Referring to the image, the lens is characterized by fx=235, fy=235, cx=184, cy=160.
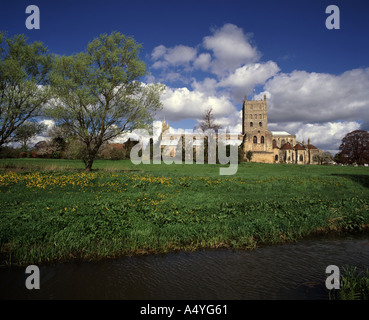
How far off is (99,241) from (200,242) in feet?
11.6

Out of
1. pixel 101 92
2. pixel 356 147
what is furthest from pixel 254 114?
pixel 101 92

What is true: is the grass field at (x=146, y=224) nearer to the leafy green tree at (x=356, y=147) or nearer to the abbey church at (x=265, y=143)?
the leafy green tree at (x=356, y=147)

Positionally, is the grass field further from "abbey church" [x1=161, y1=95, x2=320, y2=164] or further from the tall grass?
"abbey church" [x1=161, y1=95, x2=320, y2=164]

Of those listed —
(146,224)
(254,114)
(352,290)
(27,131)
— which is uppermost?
(254,114)

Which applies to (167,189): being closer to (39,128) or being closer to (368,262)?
(368,262)

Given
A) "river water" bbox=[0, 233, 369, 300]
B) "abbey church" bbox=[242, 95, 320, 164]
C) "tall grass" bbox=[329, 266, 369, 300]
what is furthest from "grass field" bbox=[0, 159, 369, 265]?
"abbey church" bbox=[242, 95, 320, 164]

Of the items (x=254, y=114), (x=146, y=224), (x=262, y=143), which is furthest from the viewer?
(x=254, y=114)

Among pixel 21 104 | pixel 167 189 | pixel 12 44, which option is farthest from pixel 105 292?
pixel 12 44

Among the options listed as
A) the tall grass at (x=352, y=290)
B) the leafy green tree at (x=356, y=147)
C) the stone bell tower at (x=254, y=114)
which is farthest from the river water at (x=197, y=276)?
the stone bell tower at (x=254, y=114)

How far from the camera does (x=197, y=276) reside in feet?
21.1

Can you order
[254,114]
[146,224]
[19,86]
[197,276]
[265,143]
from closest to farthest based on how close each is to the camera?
[197,276], [146,224], [19,86], [265,143], [254,114]

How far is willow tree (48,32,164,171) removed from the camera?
84.5 feet

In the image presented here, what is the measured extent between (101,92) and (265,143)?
7767 cm

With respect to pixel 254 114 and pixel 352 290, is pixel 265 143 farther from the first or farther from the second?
pixel 352 290
